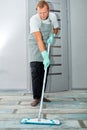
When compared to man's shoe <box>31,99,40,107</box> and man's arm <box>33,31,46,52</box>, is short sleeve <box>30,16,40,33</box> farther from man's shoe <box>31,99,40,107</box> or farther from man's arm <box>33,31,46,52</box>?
man's shoe <box>31,99,40,107</box>

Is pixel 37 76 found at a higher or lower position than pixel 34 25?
lower

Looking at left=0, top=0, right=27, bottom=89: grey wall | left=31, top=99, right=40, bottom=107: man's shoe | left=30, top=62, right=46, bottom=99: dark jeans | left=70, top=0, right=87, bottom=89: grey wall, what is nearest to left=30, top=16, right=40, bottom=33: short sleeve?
left=30, top=62, right=46, bottom=99: dark jeans

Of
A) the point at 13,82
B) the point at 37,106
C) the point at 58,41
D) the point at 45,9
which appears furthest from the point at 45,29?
the point at 13,82

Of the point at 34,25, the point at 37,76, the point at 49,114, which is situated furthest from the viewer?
the point at 37,76

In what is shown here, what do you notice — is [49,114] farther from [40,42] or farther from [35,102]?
[40,42]

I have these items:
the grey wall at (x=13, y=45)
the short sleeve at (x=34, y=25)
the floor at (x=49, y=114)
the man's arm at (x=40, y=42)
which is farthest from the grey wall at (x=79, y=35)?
the man's arm at (x=40, y=42)

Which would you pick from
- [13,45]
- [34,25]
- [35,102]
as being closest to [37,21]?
[34,25]

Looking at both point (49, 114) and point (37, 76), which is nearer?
point (49, 114)

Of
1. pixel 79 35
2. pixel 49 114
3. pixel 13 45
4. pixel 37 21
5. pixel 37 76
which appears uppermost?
pixel 37 21

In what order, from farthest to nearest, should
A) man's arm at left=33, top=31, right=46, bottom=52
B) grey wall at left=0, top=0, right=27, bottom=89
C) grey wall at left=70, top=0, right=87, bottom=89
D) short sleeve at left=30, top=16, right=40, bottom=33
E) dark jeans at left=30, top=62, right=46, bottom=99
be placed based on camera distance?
grey wall at left=70, top=0, right=87, bottom=89
grey wall at left=0, top=0, right=27, bottom=89
dark jeans at left=30, top=62, right=46, bottom=99
short sleeve at left=30, top=16, right=40, bottom=33
man's arm at left=33, top=31, right=46, bottom=52

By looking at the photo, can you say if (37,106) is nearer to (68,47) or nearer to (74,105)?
(74,105)

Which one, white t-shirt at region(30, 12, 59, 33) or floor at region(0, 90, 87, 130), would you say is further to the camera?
white t-shirt at region(30, 12, 59, 33)

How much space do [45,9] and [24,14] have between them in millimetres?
2147

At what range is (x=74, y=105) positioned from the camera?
10.7 feet
